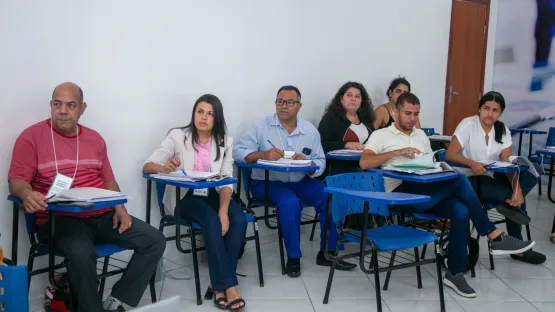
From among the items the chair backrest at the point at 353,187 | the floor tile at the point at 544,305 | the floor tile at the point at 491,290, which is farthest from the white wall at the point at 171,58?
the floor tile at the point at 544,305

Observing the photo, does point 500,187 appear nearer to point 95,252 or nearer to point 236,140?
point 236,140

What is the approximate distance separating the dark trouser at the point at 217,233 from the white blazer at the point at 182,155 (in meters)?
0.10

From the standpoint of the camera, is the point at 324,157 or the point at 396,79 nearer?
the point at 324,157

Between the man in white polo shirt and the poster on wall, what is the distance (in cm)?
363

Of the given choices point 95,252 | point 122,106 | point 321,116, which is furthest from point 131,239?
point 321,116

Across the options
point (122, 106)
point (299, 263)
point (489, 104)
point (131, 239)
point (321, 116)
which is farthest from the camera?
point (321, 116)

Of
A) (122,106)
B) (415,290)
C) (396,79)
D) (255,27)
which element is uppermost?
(255,27)

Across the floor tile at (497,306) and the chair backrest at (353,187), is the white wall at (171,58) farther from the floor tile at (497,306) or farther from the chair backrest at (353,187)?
the floor tile at (497,306)

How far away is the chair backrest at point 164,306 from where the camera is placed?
81cm

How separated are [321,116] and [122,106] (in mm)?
1982

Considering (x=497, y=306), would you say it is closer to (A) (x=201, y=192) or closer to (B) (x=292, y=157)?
(B) (x=292, y=157)

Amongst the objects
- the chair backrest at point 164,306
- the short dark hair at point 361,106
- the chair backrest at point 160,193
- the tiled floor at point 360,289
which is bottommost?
the tiled floor at point 360,289

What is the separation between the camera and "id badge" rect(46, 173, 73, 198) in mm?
2385

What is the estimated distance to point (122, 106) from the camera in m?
Answer: 3.14
